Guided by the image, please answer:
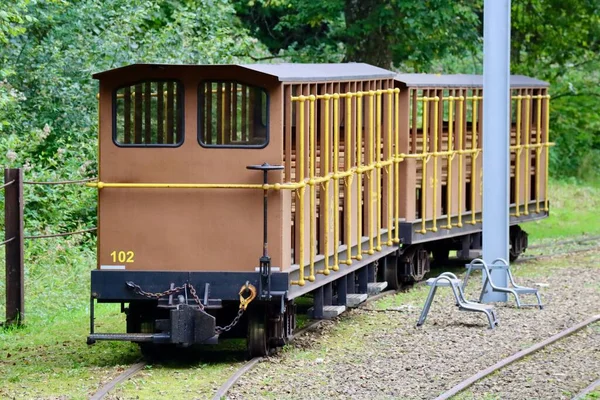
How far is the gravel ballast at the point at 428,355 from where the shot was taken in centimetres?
1010

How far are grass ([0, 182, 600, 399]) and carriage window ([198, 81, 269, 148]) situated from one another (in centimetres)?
202

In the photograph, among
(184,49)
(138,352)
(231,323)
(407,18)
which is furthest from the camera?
(407,18)

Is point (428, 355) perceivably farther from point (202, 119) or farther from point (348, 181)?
point (202, 119)

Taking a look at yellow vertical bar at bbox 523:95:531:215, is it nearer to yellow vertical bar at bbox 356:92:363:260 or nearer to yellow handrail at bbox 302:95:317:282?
yellow vertical bar at bbox 356:92:363:260

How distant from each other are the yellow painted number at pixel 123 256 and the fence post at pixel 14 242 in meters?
2.55

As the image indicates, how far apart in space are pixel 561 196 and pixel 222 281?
21371 millimetres

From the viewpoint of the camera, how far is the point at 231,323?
37.1 ft

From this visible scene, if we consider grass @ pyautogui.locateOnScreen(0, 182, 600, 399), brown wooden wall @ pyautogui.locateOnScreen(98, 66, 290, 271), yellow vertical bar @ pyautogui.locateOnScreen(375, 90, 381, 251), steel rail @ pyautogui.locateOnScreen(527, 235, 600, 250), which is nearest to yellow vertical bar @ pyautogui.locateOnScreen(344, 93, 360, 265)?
grass @ pyautogui.locateOnScreen(0, 182, 600, 399)

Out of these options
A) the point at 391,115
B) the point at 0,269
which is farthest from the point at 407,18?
the point at 0,269

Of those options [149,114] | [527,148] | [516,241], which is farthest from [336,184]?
[516,241]

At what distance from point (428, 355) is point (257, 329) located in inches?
64.0

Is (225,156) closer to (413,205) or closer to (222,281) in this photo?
(222,281)

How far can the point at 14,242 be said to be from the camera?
43.5ft

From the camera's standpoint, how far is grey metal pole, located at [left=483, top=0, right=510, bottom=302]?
49.5 feet
